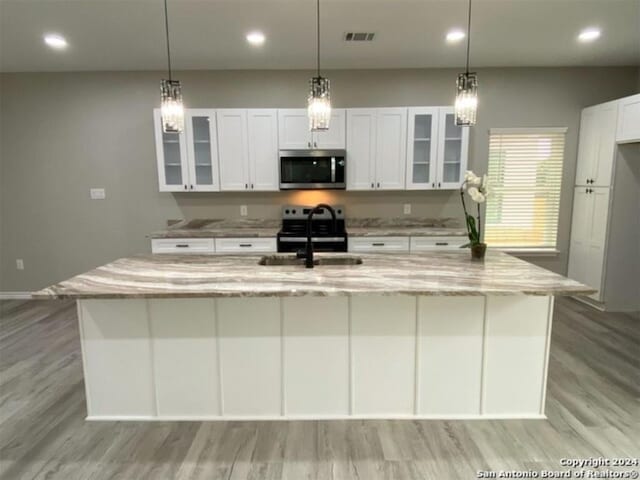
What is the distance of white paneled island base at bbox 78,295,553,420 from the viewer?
217 cm

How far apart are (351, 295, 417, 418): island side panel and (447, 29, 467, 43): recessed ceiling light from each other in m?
2.39

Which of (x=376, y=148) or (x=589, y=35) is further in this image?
(x=376, y=148)

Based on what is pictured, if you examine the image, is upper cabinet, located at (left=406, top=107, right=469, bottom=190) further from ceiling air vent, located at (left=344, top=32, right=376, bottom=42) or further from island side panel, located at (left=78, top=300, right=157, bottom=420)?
island side panel, located at (left=78, top=300, right=157, bottom=420)

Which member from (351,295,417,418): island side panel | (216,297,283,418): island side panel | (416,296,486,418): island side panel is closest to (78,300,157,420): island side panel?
(216,297,283,418): island side panel

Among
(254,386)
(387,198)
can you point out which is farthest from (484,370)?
(387,198)

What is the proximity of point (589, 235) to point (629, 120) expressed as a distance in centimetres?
124

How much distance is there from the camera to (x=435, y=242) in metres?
3.98

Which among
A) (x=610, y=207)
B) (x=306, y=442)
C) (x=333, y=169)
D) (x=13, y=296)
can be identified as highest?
(x=333, y=169)

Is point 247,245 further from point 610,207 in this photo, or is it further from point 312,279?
point 610,207

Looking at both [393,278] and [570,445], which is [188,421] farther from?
[570,445]

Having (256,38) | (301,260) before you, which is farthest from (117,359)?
(256,38)

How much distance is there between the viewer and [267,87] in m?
4.30

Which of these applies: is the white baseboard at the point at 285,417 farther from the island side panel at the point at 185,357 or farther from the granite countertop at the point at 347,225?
the granite countertop at the point at 347,225

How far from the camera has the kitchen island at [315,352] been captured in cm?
216
